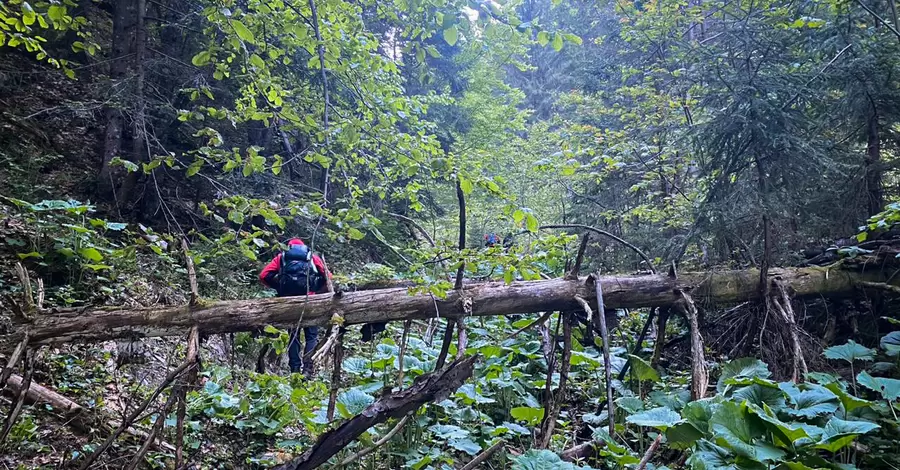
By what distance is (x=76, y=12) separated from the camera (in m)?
9.45

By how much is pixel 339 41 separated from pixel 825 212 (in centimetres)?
562

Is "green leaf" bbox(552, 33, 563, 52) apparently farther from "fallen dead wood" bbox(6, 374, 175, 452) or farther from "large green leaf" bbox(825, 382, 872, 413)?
"fallen dead wood" bbox(6, 374, 175, 452)

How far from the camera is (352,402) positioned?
3457 millimetres

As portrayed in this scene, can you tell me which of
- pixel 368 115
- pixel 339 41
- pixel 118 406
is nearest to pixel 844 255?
pixel 368 115

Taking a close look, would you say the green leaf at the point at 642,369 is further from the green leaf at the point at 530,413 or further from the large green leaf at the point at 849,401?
the large green leaf at the point at 849,401

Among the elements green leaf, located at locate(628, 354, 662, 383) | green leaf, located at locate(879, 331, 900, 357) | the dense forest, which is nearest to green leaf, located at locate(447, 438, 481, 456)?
the dense forest

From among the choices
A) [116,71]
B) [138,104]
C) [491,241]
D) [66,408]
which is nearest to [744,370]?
[491,241]

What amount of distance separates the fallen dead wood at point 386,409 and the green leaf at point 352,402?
327 mm

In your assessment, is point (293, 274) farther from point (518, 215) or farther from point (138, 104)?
point (138, 104)

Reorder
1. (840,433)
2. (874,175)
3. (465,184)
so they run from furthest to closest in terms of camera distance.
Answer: (874,175) < (465,184) < (840,433)

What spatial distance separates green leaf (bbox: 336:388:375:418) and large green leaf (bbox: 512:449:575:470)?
1167mm

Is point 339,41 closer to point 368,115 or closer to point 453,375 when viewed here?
point 368,115

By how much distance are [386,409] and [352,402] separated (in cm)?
56

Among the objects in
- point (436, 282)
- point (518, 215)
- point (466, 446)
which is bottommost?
point (466, 446)
